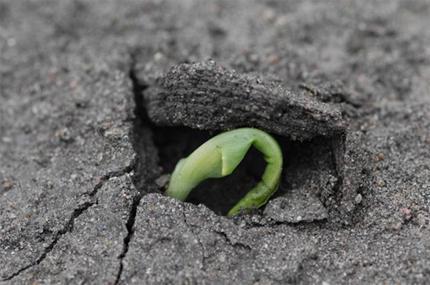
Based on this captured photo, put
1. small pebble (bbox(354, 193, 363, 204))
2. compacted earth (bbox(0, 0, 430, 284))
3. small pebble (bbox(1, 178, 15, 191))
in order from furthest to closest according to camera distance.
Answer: small pebble (bbox(1, 178, 15, 191)) → small pebble (bbox(354, 193, 363, 204)) → compacted earth (bbox(0, 0, 430, 284))

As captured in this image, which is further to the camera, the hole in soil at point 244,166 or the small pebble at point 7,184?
the small pebble at point 7,184

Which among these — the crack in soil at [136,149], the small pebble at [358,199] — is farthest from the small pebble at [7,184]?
the small pebble at [358,199]

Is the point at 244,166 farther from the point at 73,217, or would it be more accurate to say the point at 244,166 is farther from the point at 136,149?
the point at 73,217

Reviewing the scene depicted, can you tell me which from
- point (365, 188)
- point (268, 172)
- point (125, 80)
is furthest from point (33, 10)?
point (365, 188)

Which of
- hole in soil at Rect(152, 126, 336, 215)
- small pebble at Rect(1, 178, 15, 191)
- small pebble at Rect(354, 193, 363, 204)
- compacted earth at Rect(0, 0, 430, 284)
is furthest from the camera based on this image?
small pebble at Rect(1, 178, 15, 191)

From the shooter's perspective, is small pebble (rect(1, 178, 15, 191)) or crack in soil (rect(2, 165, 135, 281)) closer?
crack in soil (rect(2, 165, 135, 281))

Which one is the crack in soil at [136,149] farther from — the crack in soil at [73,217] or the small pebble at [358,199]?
the small pebble at [358,199]

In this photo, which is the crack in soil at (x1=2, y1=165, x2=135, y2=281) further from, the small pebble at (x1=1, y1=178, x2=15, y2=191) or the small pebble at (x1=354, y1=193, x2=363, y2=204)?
the small pebble at (x1=354, y1=193, x2=363, y2=204)

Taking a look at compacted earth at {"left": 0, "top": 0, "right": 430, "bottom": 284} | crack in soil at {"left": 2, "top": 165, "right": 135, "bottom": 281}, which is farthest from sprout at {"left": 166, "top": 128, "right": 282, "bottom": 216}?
crack in soil at {"left": 2, "top": 165, "right": 135, "bottom": 281}
